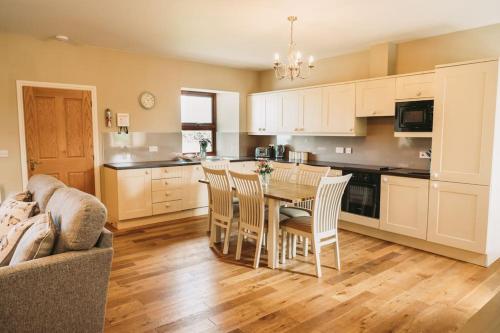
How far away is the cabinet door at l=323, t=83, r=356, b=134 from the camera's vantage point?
185 inches

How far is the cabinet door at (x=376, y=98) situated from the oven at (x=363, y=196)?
83 centimetres

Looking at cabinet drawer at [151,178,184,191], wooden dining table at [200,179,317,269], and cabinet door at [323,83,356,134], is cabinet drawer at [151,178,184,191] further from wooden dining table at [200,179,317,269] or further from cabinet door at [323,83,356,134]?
cabinet door at [323,83,356,134]

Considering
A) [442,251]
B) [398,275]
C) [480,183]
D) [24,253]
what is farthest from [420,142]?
[24,253]

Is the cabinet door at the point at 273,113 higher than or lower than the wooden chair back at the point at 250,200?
higher

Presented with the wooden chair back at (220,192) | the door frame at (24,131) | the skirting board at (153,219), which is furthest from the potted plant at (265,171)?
the door frame at (24,131)

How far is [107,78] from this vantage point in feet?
16.0

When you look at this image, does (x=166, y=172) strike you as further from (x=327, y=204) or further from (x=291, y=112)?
(x=327, y=204)

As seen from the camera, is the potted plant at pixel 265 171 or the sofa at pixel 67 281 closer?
the sofa at pixel 67 281

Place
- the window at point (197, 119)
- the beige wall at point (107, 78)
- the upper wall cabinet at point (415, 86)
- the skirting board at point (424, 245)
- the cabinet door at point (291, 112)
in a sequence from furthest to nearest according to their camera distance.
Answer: the window at point (197, 119) → the cabinet door at point (291, 112) → the beige wall at point (107, 78) → the upper wall cabinet at point (415, 86) → the skirting board at point (424, 245)

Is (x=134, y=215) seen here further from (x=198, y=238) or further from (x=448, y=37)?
(x=448, y=37)

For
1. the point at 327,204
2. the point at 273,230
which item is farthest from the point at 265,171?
the point at 327,204

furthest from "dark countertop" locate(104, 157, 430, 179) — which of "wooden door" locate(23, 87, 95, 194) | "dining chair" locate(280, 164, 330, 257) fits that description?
"dining chair" locate(280, 164, 330, 257)

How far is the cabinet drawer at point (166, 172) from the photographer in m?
4.87

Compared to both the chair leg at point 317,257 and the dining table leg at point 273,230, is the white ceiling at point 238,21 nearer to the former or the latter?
the dining table leg at point 273,230
